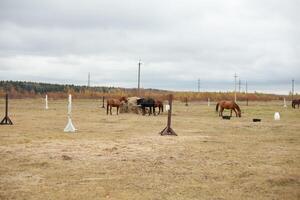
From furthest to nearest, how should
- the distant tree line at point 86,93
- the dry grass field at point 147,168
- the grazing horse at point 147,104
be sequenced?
the distant tree line at point 86,93 → the grazing horse at point 147,104 → the dry grass field at point 147,168

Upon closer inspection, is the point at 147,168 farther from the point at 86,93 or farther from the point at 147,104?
the point at 86,93

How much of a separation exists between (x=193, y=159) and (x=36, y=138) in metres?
6.47

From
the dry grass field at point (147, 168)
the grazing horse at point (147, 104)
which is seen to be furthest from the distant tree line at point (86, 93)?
the dry grass field at point (147, 168)

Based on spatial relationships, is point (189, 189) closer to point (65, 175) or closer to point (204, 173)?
point (204, 173)

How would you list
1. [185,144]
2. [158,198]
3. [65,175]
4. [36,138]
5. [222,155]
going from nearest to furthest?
[158,198]
[65,175]
[222,155]
[185,144]
[36,138]

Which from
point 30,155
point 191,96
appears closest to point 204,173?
point 30,155

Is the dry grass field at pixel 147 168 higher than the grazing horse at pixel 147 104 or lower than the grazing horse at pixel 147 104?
lower

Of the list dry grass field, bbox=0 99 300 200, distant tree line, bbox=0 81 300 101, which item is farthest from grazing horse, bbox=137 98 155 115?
distant tree line, bbox=0 81 300 101

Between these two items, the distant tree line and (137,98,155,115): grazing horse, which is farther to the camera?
the distant tree line

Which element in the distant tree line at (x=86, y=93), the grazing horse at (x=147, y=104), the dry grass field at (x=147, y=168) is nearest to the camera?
the dry grass field at (x=147, y=168)

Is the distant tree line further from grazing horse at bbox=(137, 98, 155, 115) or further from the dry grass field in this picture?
the dry grass field

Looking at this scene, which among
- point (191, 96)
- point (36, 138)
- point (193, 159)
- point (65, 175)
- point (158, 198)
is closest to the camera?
point (158, 198)

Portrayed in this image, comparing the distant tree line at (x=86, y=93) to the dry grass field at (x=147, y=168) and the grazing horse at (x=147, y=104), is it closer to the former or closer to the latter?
the grazing horse at (x=147, y=104)

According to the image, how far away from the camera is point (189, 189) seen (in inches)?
341
